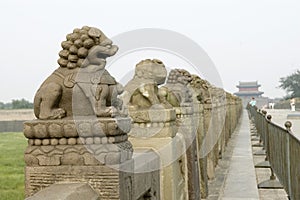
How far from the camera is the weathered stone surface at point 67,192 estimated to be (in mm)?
2311

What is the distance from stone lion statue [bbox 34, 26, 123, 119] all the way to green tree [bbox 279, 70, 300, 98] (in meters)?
77.6

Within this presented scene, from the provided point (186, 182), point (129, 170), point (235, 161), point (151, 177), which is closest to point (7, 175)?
point (235, 161)

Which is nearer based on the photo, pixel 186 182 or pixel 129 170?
pixel 129 170

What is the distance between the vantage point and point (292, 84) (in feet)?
256

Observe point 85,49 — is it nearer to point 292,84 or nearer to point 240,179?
point 240,179

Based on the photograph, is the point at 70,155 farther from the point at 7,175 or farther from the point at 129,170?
the point at 7,175

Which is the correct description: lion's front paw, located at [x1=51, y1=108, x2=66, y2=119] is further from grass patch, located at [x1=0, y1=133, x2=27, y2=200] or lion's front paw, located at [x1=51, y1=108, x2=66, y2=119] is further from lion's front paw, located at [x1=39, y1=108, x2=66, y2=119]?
grass patch, located at [x1=0, y1=133, x2=27, y2=200]

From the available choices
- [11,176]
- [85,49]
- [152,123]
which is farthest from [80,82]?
[11,176]

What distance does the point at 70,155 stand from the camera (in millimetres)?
2672

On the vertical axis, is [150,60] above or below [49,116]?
above

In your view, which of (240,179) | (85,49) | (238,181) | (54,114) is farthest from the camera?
(240,179)

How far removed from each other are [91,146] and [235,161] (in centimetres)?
852

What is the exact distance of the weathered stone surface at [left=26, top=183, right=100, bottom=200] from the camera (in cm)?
231

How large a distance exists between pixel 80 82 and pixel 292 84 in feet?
259
